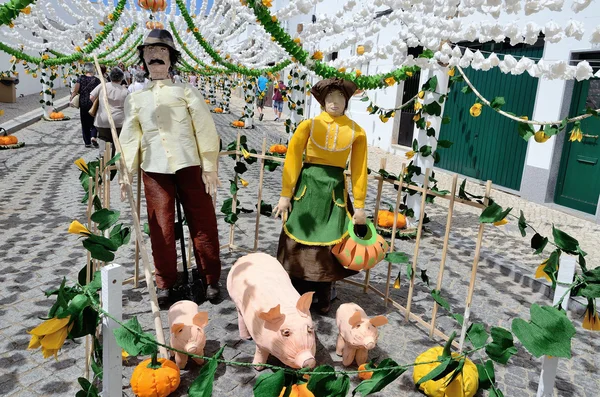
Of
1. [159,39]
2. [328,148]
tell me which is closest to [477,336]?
[328,148]

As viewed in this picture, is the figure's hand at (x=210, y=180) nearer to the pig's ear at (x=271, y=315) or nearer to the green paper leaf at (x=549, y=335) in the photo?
the pig's ear at (x=271, y=315)

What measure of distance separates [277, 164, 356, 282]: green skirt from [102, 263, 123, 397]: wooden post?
1670 mm

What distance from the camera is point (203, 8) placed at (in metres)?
9.62

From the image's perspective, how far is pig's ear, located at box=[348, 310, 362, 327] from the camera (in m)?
2.79

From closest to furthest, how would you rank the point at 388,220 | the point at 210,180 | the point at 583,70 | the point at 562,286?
the point at 562,286 → the point at 583,70 → the point at 210,180 → the point at 388,220

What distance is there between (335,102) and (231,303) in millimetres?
1834

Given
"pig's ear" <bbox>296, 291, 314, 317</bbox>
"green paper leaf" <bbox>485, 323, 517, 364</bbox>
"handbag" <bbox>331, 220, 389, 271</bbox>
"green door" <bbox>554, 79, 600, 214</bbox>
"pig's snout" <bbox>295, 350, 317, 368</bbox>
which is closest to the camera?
"green paper leaf" <bbox>485, 323, 517, 364</bbox>

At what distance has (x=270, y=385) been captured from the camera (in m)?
1.64

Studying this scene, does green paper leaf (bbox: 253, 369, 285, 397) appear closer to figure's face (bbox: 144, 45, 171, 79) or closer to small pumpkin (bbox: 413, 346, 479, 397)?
small pumpkin (bbox: 413, 346, 479, 397)

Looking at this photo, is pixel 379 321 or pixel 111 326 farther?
pixel 379 321

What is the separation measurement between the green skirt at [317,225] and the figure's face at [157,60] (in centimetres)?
→ 131

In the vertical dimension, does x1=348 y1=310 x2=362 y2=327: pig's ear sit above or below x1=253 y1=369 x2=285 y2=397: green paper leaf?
below

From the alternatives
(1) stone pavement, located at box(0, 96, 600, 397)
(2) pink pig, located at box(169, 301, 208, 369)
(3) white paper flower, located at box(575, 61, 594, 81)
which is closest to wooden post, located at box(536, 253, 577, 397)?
(1) stone pavement, located at box(0, 96, 600, 397)

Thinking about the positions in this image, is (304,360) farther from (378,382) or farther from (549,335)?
(549,335)
